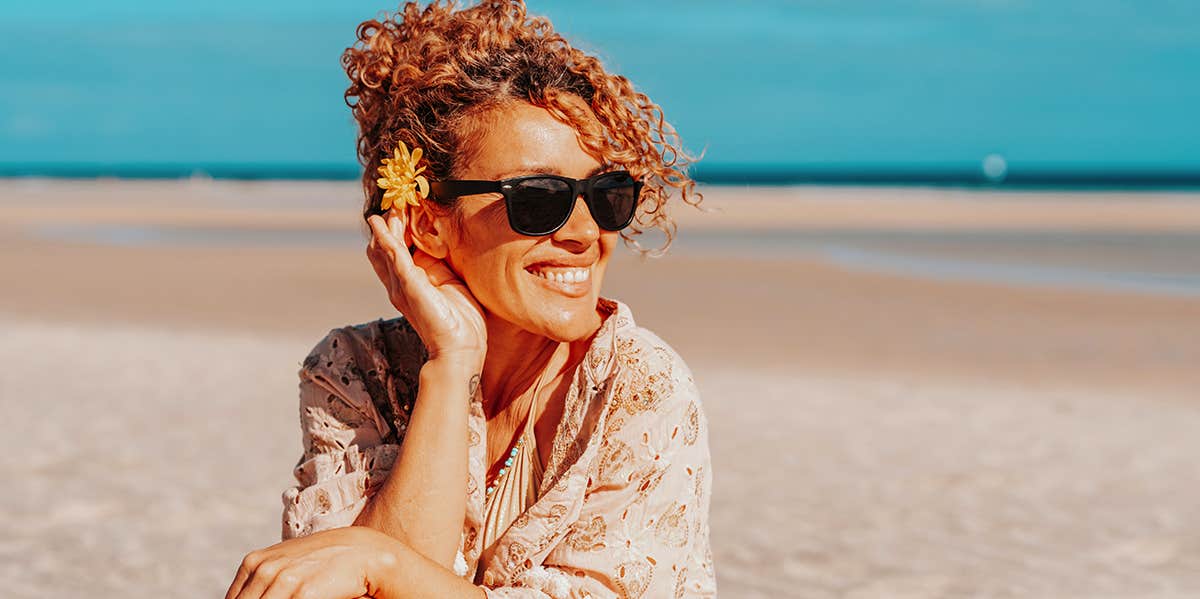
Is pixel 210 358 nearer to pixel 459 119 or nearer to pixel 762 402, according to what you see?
pixel 762 402

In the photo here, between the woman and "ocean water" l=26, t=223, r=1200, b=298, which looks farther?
"ocean water" l=26, t=223, r=1200, b=298

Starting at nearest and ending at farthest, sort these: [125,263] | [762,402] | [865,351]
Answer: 1. [762,402]
2. [865,351]
3. [125,263]

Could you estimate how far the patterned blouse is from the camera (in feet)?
8.76

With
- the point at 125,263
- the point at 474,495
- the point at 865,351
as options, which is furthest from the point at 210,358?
the point at 125,263

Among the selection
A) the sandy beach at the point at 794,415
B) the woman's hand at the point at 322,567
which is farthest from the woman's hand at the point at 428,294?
the sandy beach at the point at 794,415

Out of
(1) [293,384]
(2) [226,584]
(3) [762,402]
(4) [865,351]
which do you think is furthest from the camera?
(4) [865,351]

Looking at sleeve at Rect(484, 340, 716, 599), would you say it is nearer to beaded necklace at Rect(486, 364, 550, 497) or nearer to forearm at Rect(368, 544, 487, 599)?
forearm at Rect(368, 544, 487, 599)

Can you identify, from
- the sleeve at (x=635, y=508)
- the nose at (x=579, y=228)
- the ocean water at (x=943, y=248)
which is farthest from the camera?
the ocean water at (x=943, y=248)

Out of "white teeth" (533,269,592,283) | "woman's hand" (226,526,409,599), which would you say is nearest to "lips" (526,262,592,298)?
"white teeth" (533,269,592,283)

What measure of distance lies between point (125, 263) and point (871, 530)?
703 inches

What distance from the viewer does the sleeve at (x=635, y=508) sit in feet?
8.70

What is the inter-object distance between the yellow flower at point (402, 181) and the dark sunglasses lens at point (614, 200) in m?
0.34

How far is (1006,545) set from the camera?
6.20 m

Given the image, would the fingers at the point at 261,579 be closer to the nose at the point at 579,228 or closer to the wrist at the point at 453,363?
the wrist at the point at 453,363
